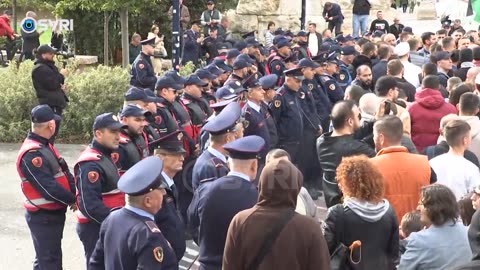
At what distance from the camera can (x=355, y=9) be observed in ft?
75.1

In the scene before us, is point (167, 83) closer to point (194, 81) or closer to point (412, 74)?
point (194, 81)

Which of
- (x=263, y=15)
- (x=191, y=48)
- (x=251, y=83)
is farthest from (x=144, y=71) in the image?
(x=263, y=15)

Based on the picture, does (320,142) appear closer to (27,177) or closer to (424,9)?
(27,177)

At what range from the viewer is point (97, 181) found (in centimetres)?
600

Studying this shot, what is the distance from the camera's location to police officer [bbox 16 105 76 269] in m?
6.58

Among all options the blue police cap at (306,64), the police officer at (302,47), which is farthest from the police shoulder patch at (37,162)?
the police officer at (302,47)

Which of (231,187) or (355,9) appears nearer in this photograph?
(231,187)

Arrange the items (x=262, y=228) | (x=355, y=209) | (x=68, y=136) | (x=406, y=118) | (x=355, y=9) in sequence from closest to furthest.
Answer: (x=262, y=228), (x=355, y=209), (x=406, y=118), (x=68, y=136), (x=355, y=9)

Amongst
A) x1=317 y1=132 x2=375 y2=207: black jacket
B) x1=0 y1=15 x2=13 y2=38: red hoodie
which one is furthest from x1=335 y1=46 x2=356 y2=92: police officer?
x1=0 y1=15 x2=13 y2=38: red hoodie

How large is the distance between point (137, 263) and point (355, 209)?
136 cm

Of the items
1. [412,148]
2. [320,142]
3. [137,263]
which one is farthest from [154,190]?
[412,148]

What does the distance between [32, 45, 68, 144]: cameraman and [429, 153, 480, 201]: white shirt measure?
6.86 metres

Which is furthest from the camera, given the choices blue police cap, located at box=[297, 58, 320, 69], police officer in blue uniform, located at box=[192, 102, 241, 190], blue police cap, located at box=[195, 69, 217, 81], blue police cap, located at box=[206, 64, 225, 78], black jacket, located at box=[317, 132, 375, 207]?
blue police cap, located at box=[206, 64, 225, 78]

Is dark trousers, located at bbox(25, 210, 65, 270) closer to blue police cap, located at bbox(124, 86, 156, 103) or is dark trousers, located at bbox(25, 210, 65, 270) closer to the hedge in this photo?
blue police cap, located at bbox(124, 86, 156, 103)
